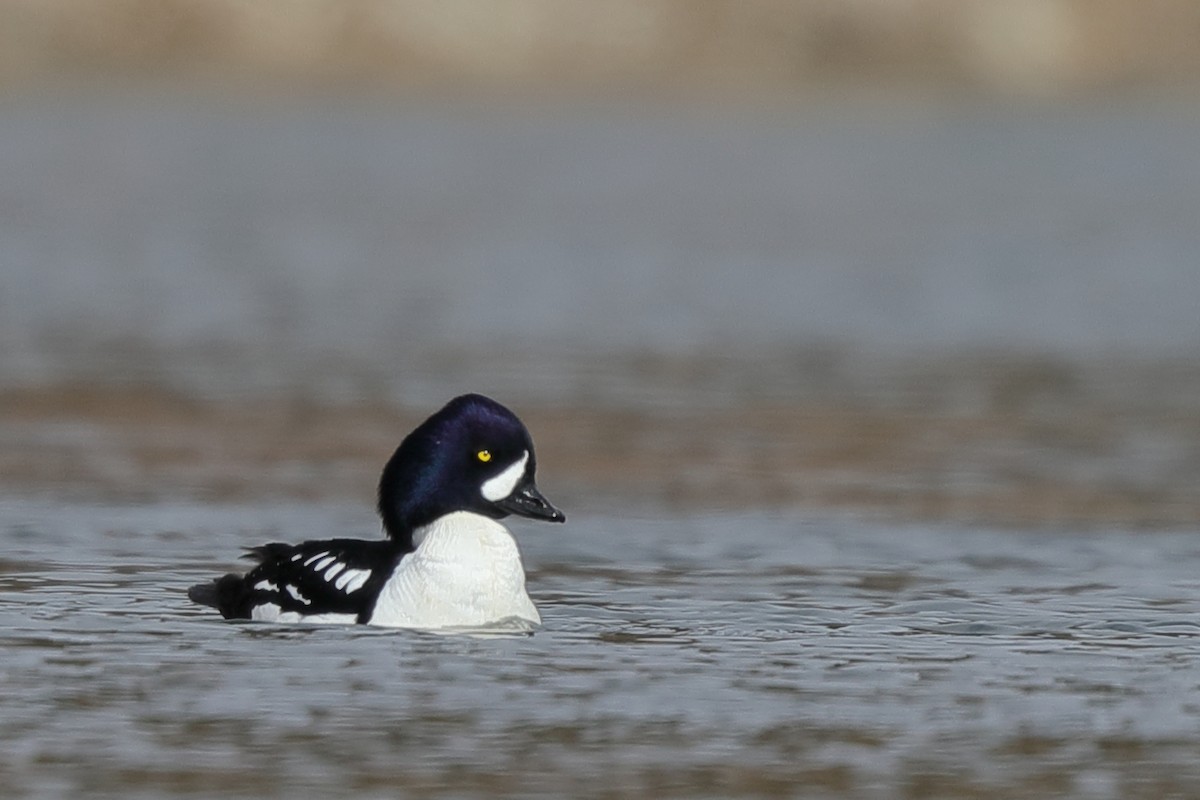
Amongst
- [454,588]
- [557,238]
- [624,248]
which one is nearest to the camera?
[454,588]

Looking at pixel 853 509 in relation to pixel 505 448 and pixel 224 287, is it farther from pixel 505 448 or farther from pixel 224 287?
pixel 224 287

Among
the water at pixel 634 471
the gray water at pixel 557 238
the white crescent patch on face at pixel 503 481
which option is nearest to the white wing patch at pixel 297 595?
the water at pixel 634 471

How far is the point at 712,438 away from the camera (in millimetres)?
13055

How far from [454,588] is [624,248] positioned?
1440 centimetres

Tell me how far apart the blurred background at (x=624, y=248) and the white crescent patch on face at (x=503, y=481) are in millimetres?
2715

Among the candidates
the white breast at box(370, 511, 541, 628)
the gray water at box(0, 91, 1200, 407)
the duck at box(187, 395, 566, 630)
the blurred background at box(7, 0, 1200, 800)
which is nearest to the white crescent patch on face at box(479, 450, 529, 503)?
the duck at box(187, 395, 566, 630)

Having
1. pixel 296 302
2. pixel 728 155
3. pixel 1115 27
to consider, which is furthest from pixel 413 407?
pixel 1115 27

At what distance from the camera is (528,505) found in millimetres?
8664

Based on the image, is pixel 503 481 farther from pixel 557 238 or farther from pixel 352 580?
pixel 557 238

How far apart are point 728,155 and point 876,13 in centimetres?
1033

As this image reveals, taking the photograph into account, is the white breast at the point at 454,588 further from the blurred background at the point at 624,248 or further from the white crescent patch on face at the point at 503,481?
the blurred background at the point at 624,248

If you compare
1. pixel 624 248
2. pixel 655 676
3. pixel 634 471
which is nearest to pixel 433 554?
pixel 655 676

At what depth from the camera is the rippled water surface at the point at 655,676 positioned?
6.62 meters

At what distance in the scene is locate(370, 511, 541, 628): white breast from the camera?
8367 mm
